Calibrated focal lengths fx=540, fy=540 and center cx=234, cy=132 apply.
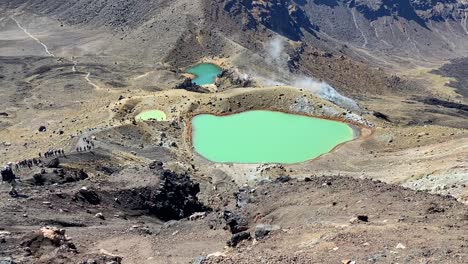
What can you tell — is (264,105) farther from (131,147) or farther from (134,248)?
(134,248)

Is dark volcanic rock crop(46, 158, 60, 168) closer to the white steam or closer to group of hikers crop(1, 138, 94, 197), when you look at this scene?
group of hikers crop(1, 138, 94, 197)

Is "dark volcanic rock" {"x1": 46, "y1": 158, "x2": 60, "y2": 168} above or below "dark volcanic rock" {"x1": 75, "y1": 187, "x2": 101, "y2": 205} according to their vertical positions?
above

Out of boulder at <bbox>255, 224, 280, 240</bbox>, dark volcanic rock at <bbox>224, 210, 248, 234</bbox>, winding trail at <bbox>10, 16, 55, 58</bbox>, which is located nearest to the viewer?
boulder at <bbox>255, 224, 280, 240</bbox>

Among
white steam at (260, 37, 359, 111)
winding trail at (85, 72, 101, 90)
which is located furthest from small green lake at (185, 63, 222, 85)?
winding trail at (85, 72, 101, 90)

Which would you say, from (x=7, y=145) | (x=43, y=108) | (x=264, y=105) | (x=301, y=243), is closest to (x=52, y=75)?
(x=43, y=108)

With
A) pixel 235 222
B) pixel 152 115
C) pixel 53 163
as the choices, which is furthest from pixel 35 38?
pixel 235 222

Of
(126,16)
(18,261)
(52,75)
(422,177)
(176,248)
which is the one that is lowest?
(422,177)
